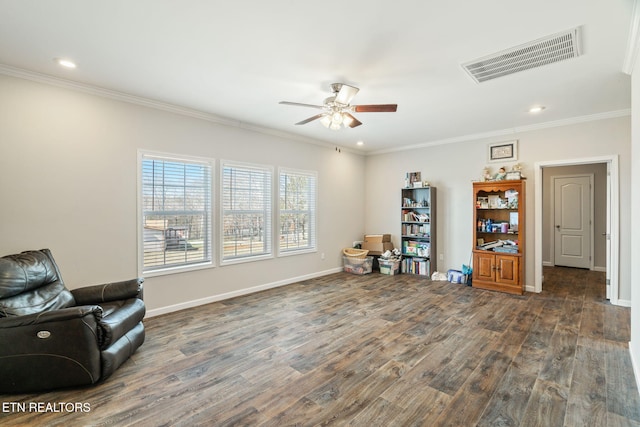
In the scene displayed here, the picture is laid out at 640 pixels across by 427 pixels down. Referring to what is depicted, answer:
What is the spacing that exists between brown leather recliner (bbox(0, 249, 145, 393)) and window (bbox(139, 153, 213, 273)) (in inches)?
48.3

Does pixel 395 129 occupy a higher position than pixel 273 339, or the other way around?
pixel 395 129

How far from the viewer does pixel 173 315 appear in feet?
12.6

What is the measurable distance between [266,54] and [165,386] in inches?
117

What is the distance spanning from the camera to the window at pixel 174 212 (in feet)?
12.4

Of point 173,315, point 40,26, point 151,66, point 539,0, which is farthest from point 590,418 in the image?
point 40,26

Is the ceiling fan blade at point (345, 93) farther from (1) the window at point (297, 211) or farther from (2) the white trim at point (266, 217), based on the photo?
(1) the window at point (297, 211)

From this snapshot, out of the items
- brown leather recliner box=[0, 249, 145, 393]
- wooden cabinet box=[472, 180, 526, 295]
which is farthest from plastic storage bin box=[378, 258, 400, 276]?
brown leather recliner box=[0, 249, 145, 393]

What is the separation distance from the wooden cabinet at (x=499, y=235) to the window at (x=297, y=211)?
9.98 feet

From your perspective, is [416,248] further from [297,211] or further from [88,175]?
[88,175]

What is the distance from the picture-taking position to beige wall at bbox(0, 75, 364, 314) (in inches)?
116

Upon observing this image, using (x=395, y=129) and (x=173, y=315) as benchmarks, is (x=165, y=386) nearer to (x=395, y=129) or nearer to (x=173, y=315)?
(x=173, y=315)

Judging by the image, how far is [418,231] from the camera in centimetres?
616

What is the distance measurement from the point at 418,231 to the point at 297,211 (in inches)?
104

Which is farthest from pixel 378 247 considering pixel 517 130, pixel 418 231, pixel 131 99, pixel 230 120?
pixel 131 99
